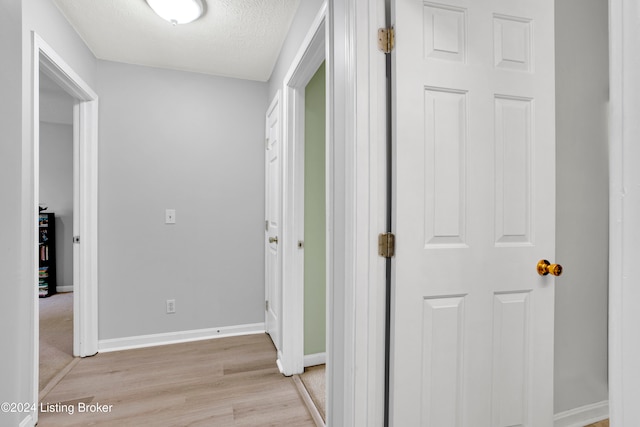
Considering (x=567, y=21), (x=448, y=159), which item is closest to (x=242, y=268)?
(x=448, y=159)

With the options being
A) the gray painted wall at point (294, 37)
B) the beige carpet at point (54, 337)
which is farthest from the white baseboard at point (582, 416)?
the beige carpet at point (54, 337)

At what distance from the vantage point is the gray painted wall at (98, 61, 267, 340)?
2645mm

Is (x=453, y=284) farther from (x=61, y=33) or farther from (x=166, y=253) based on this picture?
(x=61, y=33)

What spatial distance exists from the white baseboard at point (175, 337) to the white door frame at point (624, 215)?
2.95m

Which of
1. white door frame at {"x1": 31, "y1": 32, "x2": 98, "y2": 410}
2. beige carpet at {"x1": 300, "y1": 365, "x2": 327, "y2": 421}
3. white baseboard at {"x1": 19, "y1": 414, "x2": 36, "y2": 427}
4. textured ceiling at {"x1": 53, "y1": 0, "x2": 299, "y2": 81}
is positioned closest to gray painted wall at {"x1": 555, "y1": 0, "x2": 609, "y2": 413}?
beige carpet at {"x1": 300, "y1": 365, "x2": 327, "y2": 421}

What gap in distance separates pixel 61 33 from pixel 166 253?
1.73 m

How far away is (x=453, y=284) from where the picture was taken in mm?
1168

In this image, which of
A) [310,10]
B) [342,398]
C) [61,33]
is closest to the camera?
[342,398]

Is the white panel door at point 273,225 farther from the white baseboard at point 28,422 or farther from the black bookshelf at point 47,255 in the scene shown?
the black bookshelf at point 47,255

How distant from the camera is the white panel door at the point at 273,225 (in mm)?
2451

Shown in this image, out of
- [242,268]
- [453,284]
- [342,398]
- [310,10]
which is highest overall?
[310,10]

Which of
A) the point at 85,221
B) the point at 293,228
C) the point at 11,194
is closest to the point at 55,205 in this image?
the point at 85,221

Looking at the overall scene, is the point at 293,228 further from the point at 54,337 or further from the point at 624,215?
the point at 54,337

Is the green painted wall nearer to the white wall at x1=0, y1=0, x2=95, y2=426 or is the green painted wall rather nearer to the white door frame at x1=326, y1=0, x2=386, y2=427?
the white door frame at x1=326, y1=0, x2=386, y2=427
